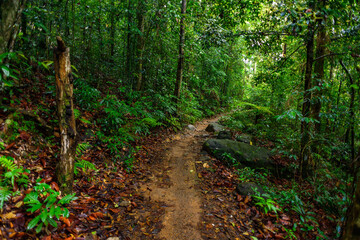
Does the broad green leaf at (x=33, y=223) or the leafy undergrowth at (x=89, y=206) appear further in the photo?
the leafy undergrowth at (x=89, y=206)

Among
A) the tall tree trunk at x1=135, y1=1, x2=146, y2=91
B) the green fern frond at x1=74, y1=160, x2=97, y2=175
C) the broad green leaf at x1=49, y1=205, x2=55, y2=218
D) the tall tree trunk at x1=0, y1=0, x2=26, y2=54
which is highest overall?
the tall tree trunk at x1=135, y1=1, x2=146, y2=91

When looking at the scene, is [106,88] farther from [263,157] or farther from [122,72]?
[263,157]

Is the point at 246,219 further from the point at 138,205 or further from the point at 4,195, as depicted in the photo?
the point at 4,195

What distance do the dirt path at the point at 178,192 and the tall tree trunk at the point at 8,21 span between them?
13.0 feet

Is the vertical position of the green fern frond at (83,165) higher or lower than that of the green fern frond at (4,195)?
lower

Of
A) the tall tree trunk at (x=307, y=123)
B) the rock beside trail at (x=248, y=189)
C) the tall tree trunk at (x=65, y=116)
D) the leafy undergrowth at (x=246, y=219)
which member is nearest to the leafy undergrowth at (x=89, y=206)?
the tall tree trunk at (x=65, y=116)

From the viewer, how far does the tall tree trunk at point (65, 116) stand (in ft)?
11.2

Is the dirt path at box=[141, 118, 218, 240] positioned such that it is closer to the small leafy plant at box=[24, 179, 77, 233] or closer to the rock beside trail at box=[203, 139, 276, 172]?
the rock beside trail at box=[203, 139, 276, 172]

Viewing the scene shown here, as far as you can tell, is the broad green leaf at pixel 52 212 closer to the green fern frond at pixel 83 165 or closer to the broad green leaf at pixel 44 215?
the broad green leaf at pixel 44 215

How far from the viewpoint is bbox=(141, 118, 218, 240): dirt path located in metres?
3.29

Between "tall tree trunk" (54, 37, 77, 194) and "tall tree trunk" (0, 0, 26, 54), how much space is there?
880 millimetres

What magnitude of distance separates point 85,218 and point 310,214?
177 inches

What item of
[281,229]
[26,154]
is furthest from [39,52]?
[281,229]

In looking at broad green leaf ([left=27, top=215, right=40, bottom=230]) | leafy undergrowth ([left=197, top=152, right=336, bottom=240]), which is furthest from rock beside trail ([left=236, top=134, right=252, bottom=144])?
broad green leaf ([left=27, top=215, right=40, bottom=230])
